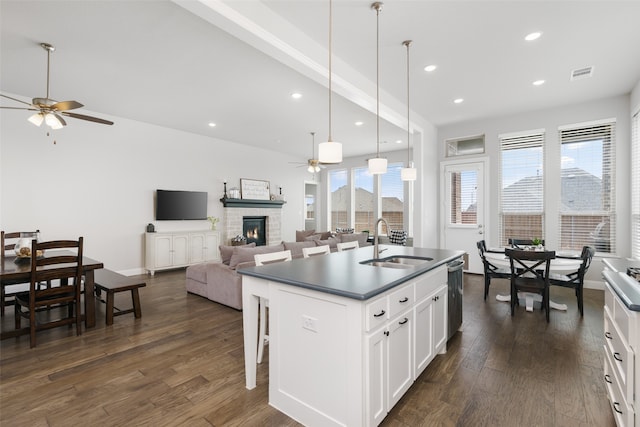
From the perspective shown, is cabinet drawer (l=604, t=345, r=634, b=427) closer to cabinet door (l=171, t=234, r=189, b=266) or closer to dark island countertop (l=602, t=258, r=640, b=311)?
dark island countertop (l=602, t=258, r=640, b=311)

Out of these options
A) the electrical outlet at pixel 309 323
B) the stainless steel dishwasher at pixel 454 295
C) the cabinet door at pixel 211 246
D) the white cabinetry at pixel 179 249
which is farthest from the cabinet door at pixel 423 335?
the cabinet door at pixel 211 246

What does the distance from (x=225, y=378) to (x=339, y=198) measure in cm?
809

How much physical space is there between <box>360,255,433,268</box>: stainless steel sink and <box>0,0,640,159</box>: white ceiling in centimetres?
209

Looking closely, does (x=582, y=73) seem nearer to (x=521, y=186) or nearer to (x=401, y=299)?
(x=521, y=186)

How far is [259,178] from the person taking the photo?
8.43m

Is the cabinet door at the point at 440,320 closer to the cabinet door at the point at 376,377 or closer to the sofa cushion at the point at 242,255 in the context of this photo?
the cabinet door at the point at 376,377

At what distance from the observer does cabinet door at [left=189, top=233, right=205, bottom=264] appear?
652cm

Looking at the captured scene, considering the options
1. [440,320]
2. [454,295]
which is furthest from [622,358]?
[454,295]

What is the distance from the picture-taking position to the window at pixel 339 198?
9875 mm

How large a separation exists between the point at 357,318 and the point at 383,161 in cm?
187

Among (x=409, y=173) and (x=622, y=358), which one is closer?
(x=622, y=358)

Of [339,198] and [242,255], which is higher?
[339,198]

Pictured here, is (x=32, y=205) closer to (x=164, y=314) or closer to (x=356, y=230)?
(x=164, y=314)

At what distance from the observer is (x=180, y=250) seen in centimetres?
634
